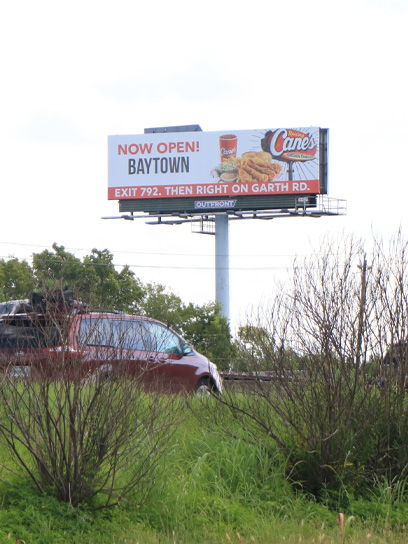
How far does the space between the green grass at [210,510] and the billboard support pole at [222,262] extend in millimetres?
46014

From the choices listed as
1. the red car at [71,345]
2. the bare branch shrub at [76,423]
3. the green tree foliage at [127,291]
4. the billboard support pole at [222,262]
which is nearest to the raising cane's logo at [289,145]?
the billboard support pole at [222,262]

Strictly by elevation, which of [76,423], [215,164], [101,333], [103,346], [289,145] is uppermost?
[289,145]

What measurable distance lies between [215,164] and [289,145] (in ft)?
16.2

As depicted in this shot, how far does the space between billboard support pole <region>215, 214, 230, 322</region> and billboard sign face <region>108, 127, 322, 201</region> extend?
2.17 meters

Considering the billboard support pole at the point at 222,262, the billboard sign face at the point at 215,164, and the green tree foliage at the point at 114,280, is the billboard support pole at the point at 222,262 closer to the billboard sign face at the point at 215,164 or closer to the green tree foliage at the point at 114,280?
the billboard sign face at the point at 215,164

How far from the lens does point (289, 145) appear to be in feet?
175

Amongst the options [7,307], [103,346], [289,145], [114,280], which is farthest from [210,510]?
[289,145]

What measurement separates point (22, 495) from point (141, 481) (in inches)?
39.4

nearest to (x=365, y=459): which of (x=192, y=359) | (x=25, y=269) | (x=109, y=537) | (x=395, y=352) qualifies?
(x=395, y=352)

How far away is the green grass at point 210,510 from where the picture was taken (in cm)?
646

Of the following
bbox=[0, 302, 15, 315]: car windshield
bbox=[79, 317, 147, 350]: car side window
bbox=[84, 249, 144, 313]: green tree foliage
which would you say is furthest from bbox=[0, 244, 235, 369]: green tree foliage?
bbox=[79, 317, 147, 350]: car side window

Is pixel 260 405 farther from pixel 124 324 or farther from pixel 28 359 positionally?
pixel 28 359

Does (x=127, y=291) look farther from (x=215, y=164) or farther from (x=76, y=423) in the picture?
(x=76, y=423)

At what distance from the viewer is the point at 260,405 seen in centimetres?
921
